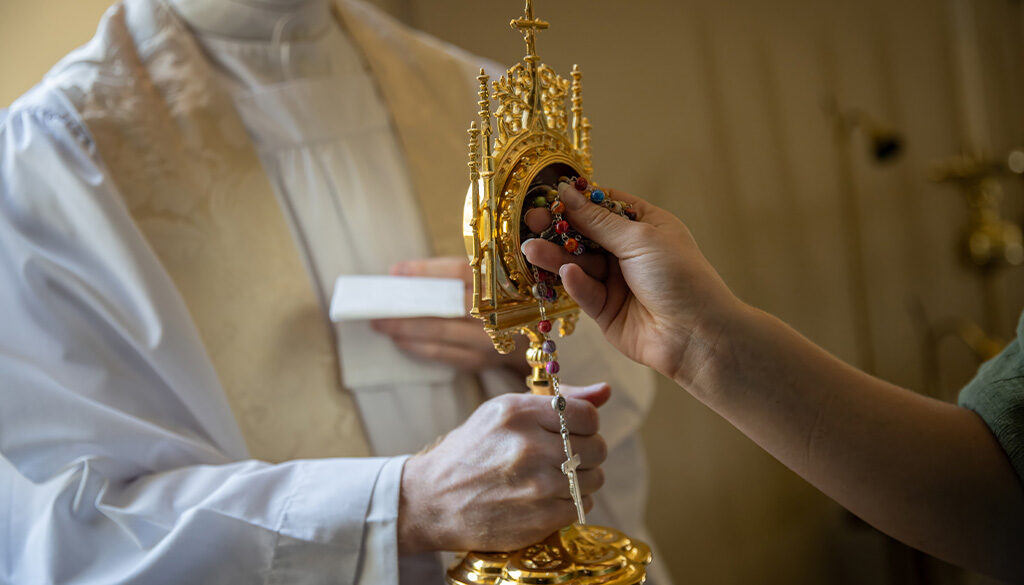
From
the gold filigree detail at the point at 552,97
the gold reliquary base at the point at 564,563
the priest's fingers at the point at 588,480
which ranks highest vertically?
the gold filigree detail at the point at 552,97

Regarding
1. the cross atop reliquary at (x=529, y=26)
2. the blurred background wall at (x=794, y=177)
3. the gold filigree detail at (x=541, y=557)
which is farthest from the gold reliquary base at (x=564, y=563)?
the blurred background wall at (x=794, y=177)

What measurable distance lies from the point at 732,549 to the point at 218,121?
7.05ft

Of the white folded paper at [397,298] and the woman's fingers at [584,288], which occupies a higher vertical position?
the woman's fingers at [584,288]

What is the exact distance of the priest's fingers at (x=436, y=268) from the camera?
121cm

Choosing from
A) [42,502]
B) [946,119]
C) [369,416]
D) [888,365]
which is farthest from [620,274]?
[946,119]

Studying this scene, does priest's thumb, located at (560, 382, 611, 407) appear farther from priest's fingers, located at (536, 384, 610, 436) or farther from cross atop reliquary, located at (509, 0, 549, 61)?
cross atop reliquary, located at (509, 0, 549, 61)

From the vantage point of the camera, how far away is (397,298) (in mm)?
1174

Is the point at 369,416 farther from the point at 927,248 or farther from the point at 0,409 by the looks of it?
the point at 927,248

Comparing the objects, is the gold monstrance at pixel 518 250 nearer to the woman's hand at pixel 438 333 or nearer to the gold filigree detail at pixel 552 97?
the gold filigree detail at pixel 552 97

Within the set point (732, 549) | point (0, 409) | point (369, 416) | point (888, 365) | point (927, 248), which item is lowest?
point (732, 549)

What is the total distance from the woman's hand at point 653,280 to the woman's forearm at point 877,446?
0.10ft

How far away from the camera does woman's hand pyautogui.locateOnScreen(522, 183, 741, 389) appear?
79 cm

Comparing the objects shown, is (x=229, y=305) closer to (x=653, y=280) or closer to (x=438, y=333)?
(x=438, y=333)

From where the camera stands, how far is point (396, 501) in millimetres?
961
